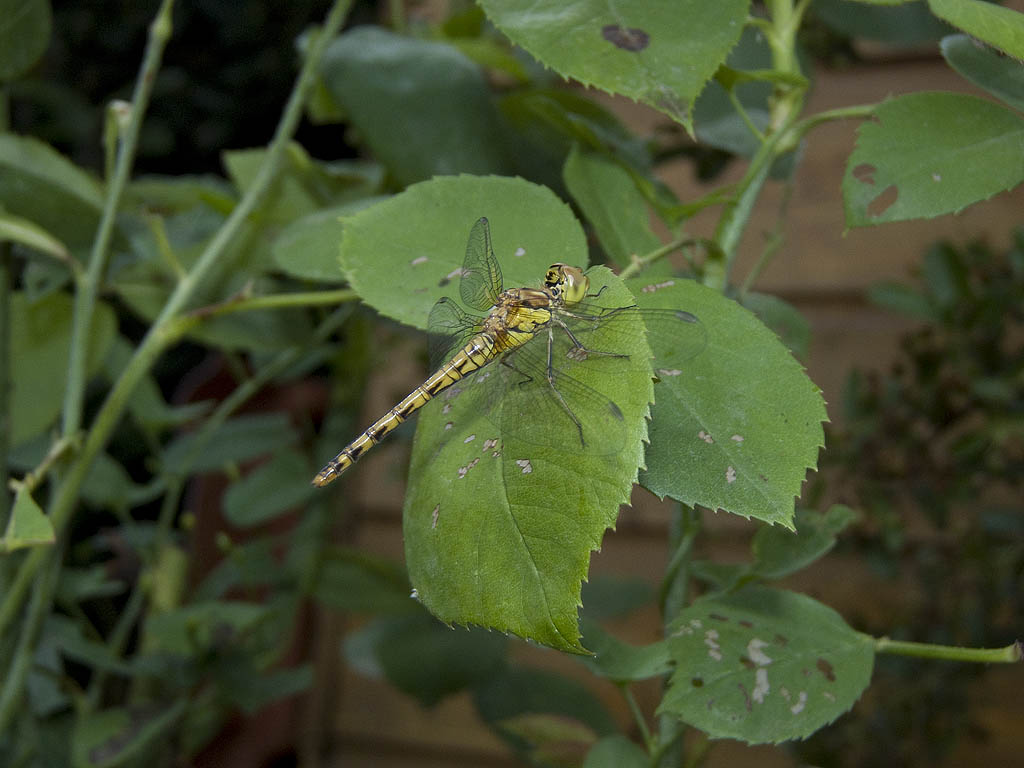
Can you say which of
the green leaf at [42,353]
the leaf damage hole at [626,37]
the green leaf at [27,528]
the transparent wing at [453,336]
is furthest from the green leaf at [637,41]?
the green leaf at [42,353]

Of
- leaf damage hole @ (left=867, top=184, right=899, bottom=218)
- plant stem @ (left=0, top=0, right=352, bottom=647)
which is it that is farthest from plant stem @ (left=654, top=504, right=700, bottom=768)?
plant stem @ (left=0, top=0, right=352, bottom=647)

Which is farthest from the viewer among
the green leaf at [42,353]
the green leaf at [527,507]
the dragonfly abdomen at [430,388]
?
the green leaf at [42,353]

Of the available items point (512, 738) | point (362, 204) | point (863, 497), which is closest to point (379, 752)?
point (512, 738)

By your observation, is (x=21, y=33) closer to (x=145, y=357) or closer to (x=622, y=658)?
(x=145, y=357)

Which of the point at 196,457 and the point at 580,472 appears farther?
the point at 196,457

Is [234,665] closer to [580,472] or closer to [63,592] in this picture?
[63,592]

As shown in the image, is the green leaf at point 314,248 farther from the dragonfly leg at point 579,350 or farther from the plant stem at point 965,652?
the plant stem at point 965,652
